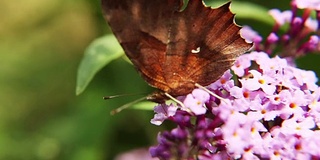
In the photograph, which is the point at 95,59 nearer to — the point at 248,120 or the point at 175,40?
the point at 175,40

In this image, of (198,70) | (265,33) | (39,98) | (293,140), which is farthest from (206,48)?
(39,98)

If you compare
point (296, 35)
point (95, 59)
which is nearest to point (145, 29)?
point (95, 59)

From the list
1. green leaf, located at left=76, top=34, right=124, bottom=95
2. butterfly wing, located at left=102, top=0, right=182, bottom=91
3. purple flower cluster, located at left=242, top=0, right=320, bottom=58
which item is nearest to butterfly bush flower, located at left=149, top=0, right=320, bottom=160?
butterfly wing, located at left=102, top=0, right=182, bottom=91

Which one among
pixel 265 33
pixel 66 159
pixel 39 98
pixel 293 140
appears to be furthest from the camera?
pixel 39 98

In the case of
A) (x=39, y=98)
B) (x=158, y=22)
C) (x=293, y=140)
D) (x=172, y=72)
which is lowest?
(x=39, y=98)

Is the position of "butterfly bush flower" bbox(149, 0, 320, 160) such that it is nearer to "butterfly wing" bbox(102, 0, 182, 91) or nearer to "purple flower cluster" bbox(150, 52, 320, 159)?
"purple flower cluster" bbox(150, 52, 320, 159)

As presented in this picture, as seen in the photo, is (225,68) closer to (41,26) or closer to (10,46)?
(41,26)
